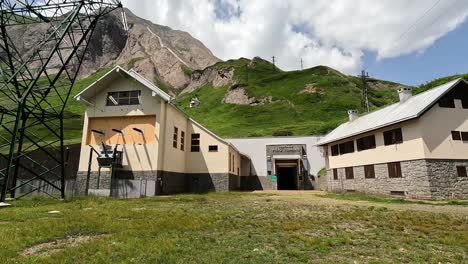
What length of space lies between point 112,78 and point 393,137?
2630 centimetres

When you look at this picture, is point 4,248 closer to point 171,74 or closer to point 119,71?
point 119,71

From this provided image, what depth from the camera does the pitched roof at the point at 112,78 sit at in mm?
25891

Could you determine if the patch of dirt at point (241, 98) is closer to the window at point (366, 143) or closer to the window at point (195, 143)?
the window at point (195, 143)

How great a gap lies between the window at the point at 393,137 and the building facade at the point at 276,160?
51.2 feet

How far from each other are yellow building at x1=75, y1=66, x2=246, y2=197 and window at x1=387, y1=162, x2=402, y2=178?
1531 centimetres

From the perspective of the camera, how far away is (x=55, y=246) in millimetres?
7000

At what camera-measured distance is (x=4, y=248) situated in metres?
6.51

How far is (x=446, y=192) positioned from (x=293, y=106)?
7182 cm

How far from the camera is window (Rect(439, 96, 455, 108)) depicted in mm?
21617

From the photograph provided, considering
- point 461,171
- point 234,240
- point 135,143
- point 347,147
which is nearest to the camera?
point 234,240

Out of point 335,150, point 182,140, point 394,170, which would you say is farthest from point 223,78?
point 394,170

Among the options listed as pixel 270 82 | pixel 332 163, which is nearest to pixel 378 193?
pixel 332 163

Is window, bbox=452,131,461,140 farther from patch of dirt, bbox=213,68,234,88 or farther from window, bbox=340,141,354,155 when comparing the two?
patch of dirt, bbox=213,68,234,88

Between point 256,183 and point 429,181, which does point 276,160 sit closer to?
point 256,183
